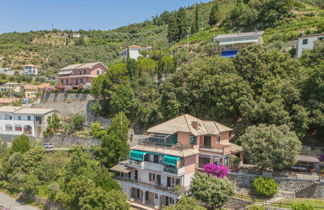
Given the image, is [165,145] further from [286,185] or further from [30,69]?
[30,69]

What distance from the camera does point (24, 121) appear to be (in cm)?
6166

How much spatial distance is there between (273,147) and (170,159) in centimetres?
1217

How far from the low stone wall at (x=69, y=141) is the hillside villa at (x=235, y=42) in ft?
133

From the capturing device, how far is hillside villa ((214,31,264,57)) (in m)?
68.0

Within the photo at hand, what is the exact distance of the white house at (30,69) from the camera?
4532 inches

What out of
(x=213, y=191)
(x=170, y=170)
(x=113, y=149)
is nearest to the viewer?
(x=213, y=191)

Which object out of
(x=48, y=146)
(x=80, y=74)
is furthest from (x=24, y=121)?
(x=80, y=74)

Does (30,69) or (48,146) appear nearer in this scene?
(48,146)

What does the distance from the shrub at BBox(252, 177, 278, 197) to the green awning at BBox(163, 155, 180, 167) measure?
949 cm

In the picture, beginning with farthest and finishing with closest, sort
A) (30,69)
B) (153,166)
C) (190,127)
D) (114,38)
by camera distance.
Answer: (114,38), (30,69), (190,127), (153,166)

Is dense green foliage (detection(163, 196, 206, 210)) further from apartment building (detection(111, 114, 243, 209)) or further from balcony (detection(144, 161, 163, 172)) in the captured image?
balcony (detection(144, 161, 163, 172))

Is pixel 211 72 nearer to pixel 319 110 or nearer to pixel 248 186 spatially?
pixel 319 110

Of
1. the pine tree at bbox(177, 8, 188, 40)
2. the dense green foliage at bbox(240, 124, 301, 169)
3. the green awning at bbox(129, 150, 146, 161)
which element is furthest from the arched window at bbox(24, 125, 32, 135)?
the pine tree at bbox(177, 8, 188, 40)

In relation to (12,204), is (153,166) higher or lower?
higher
